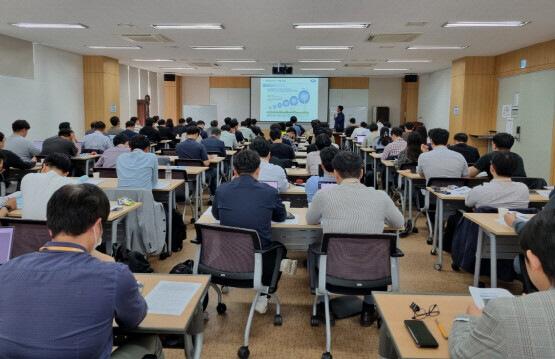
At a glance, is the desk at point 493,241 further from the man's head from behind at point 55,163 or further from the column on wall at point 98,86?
the column on wall at point 98,86

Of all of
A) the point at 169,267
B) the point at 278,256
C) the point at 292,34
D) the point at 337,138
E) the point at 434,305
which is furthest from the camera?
the point at 337,138

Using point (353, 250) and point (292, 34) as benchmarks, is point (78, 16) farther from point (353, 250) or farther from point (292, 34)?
point (353, 250)

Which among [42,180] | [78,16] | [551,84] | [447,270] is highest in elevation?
[78,16]

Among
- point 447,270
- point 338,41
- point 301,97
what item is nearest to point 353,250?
point 447,270

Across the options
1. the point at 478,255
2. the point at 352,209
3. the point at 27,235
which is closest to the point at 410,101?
the point at 478,255

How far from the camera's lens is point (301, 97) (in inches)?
704

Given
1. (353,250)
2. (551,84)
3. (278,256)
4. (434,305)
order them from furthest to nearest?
(551,84), (278,256), (353,250), (434,305)

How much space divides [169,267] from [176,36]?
222 inches

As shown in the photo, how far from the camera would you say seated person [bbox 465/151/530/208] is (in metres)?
3.85

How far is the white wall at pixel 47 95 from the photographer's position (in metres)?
9.55

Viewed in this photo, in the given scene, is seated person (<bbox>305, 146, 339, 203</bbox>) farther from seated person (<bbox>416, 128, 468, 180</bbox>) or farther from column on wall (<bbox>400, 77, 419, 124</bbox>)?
column on wall (<bbox>400, 77, 419, 124</bbox>)

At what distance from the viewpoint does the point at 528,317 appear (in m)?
1.29

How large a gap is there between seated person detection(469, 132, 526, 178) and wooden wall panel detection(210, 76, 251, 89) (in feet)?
50.1

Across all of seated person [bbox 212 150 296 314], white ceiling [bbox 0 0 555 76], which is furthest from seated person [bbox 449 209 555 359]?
white ceiling [bbox 0 0 555 76]
